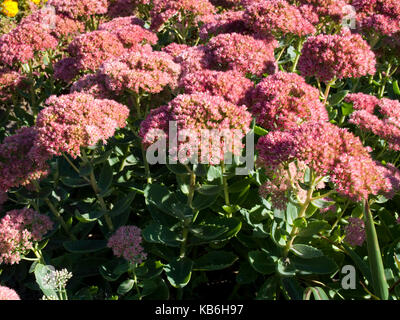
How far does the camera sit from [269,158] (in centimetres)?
211

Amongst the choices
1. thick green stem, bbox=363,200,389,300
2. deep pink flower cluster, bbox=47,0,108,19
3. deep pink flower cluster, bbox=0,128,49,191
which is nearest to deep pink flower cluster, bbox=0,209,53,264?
deep pink flower cluster, bbox=0,128,49,191

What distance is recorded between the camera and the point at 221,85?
2.49 m

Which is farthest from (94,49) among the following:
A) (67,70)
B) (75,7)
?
(75,7)

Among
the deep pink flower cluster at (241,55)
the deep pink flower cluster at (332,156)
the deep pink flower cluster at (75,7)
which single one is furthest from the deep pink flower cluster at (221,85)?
the deep pink flower cluster at (75,7)

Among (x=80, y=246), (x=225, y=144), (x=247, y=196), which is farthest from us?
(x=247, y=196)

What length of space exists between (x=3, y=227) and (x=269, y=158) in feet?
5.32

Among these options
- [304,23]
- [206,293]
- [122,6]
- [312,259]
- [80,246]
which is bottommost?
[206,293]

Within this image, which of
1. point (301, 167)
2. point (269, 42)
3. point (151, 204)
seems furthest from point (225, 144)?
point (269, 42)

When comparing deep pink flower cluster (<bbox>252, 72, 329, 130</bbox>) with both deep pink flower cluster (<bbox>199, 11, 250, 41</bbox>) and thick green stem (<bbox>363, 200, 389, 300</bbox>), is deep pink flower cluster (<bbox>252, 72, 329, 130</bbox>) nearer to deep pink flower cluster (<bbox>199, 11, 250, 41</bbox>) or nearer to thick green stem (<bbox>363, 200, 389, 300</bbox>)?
thick green stem (<bbox>363, 200, 389, 300</bbox>)

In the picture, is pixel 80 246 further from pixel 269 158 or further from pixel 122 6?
pixel 122 6

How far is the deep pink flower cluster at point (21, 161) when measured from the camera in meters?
2.35

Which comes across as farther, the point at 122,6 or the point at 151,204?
the point at 122,6

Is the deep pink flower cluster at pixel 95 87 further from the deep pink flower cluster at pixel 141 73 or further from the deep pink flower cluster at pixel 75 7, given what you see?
the deep pink flower cluster at pixel 75 7

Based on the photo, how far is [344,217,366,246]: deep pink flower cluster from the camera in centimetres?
242
